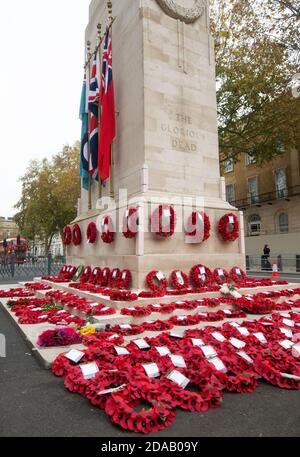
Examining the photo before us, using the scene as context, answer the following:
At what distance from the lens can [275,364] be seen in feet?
12.1

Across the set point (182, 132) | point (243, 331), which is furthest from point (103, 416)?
point (182, 132)

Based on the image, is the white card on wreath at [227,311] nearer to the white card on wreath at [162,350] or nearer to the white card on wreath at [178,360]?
the white card on wreath at [162,350]

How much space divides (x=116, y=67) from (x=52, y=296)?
25.6 ft

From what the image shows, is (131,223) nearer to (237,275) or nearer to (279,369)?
(237,275)

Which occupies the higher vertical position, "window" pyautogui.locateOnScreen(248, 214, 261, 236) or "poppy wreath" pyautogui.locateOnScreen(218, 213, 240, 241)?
"window" pyautogui.locateOnScreen(248, 214, 261, 236)

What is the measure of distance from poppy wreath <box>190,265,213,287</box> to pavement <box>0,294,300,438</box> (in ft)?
16.0

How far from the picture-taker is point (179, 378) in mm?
3197

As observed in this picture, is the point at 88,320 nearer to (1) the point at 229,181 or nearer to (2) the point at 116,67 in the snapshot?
(2) the point at 116,67

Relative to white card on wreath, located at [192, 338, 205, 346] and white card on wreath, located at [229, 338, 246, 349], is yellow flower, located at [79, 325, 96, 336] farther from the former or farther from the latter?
white card on wreath, located at [229, 338, 246, 349]

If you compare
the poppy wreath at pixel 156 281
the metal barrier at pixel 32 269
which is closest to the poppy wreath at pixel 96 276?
the poppy wreath at pixel 156 281

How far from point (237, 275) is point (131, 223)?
3.44 m

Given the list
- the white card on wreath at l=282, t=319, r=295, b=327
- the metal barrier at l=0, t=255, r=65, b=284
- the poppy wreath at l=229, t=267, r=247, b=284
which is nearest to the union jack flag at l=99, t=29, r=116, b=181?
the poppy wreath at l=229, t=267, r=247, b=284

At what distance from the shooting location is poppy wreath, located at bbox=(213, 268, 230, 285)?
28.9 ft

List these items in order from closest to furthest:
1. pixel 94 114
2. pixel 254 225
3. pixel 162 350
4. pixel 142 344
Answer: pixel 162 350
pixel 142 344
pixel 94 114
pixel 254 225
